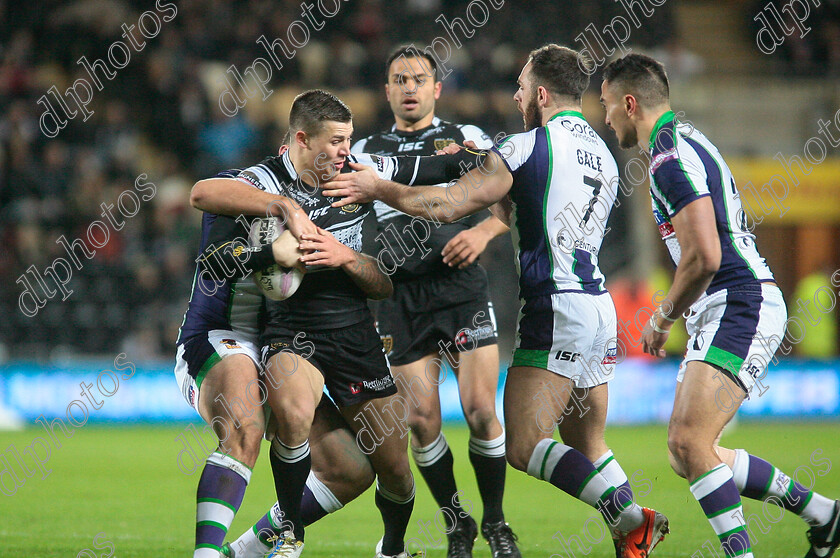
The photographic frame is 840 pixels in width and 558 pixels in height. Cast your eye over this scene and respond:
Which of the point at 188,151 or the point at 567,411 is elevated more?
the point at 188,151

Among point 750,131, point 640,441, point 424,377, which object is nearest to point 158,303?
point 640,441

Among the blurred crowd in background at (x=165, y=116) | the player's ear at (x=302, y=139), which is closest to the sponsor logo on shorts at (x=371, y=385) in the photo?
the player's ear at (x=302, y=139)

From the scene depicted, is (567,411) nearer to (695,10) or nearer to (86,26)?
(86,26)

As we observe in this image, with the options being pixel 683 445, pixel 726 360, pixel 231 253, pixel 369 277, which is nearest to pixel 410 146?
pixel 369 277

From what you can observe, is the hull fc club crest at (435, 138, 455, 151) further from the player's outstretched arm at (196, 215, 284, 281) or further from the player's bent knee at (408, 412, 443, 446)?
the player's outstretched arm at (196, 215, 284, 281)

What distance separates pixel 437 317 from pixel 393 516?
1365 millimetres

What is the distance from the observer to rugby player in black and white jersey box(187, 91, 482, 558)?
450 cm

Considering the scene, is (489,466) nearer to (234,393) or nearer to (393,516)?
(393,516)

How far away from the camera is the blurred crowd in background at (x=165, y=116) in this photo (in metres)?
13.5

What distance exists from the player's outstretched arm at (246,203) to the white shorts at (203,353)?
2.17 ft

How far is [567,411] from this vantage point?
16.4ft

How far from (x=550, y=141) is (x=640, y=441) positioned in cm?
810

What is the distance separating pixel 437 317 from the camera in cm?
590

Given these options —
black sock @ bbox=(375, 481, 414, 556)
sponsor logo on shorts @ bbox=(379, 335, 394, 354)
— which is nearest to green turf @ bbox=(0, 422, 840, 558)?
black sock @ bbox=(375, 481, 414, 556)
